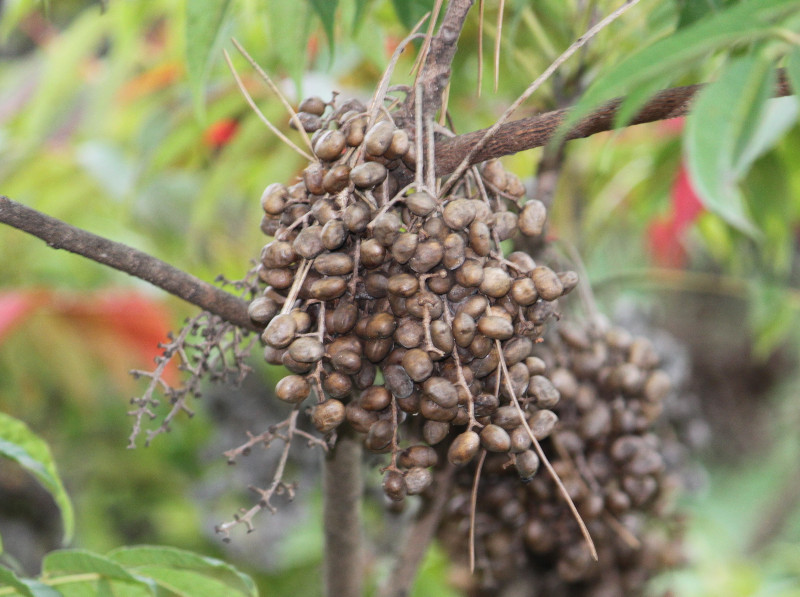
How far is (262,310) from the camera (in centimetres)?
51

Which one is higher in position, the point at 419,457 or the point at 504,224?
the point at 504,224

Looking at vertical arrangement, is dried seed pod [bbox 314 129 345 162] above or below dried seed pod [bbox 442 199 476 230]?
above

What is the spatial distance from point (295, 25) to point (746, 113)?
477 millimetres

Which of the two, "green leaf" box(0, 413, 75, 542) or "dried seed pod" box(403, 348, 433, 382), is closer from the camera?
"dried seed pod" box(403, 348, 433, 382)

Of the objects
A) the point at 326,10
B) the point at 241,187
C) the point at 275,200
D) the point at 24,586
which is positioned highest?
the point at 241,187

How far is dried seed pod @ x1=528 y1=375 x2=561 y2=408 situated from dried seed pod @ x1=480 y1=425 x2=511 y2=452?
4 centimetres

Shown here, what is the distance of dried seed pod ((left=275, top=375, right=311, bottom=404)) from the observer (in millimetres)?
484

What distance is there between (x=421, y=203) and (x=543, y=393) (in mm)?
155

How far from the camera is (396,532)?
156cm

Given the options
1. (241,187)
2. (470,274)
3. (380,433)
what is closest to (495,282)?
(470,274)

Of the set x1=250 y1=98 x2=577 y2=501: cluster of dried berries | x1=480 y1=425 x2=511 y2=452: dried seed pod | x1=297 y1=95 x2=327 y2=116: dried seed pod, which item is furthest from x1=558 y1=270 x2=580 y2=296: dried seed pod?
x1=297 y1=95 x2=327 y2=116: dried seed pod

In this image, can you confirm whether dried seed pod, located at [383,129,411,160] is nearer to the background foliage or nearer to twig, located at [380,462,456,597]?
the background foliage

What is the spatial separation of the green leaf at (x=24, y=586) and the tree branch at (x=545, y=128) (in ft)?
1.24

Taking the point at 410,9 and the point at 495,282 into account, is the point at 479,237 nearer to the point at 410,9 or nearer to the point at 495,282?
the point at 495,282
